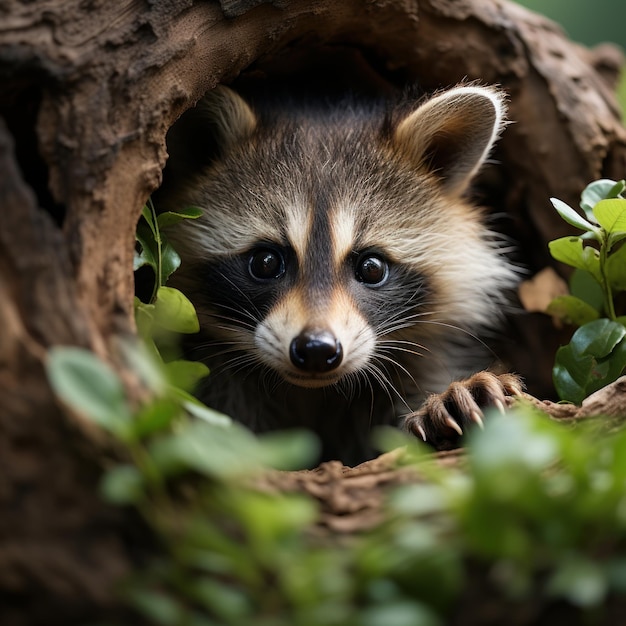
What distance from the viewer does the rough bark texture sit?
1.34m

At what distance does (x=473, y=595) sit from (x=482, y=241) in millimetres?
1922

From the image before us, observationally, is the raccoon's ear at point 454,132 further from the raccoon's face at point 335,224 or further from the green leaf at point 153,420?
the green leaf at point 153,420

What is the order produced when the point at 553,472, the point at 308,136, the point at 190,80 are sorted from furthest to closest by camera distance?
the point at 308,136, the point at 190,80, the point at 553,472

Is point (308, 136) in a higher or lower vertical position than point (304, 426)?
higher

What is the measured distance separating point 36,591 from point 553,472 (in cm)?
97

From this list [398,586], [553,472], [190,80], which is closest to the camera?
[398,586]

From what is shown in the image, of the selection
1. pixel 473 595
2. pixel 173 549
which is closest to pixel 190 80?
pixel 173 549

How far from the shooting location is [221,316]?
260cm

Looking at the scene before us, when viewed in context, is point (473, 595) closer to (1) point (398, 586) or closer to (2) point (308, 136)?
(1) point (398, 586)

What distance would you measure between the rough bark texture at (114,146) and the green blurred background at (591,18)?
2.06m

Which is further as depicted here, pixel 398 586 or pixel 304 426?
pixel 304 426

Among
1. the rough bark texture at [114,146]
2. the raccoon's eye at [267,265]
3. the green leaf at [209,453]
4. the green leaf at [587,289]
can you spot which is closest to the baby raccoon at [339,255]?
the raccoon's eye at [267,265]

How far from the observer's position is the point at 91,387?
4.25 feet

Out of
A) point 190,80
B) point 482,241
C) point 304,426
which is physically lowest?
point 304,426
